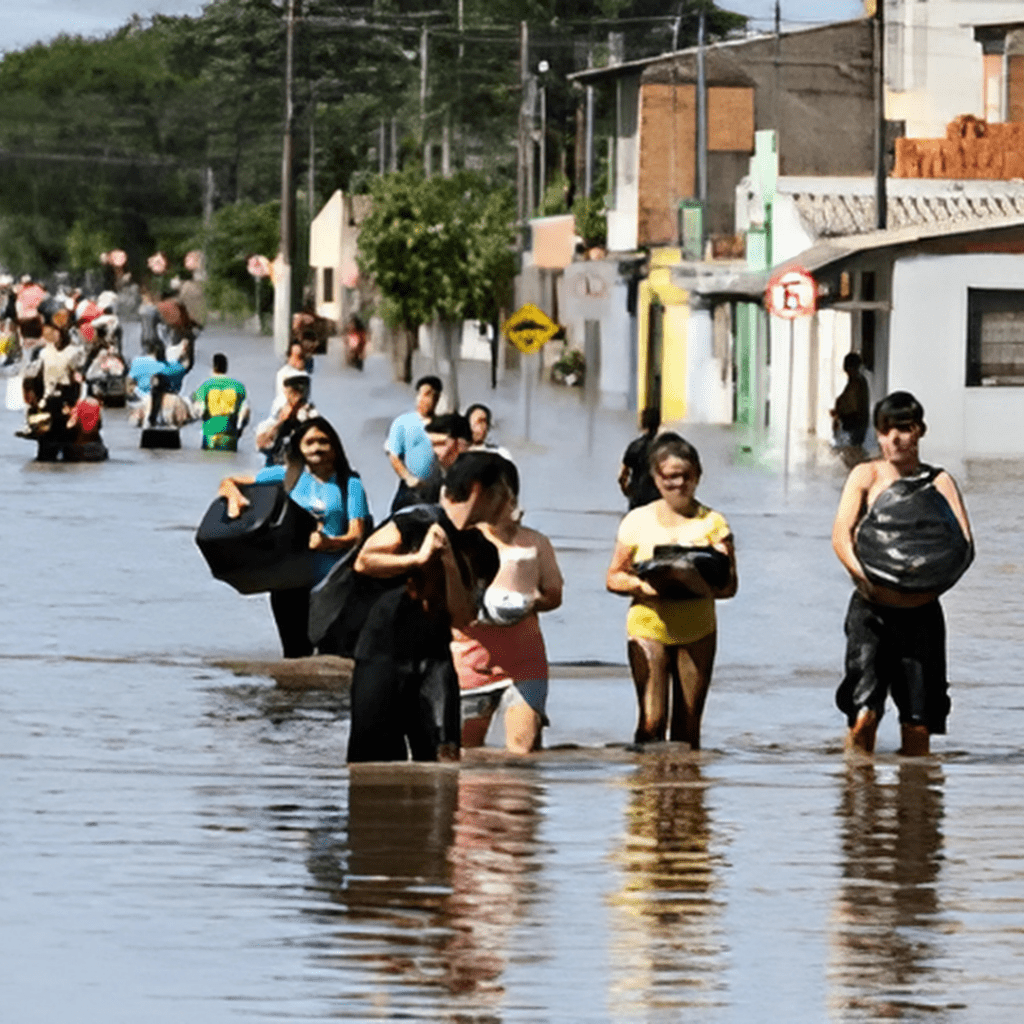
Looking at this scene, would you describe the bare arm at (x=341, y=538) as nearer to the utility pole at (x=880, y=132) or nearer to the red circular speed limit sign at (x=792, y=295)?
the red circular speed limit sign at (x=792, y=295)

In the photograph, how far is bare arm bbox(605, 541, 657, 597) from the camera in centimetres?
1388

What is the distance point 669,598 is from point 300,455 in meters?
3.99

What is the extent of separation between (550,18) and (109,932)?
103564mm

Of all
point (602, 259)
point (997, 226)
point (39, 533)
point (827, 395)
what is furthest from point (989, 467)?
point (602, 259)

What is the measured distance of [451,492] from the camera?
485 inches

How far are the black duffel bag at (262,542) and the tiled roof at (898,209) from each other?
37989 millimetres

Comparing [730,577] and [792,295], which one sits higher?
[792,295]

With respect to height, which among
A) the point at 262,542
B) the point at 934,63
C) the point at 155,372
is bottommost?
the point at 155,372

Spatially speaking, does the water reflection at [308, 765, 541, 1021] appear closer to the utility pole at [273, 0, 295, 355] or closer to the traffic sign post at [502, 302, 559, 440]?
the traffic sign post at [502, 302, 559, 440]

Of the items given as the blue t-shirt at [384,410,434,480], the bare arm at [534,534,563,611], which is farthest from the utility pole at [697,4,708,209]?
the bare arm at [534,534,563,611]

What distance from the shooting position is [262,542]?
17.5 metres

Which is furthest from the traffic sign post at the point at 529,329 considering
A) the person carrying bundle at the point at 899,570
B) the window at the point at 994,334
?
the person carrying bundle at the point at 899,570

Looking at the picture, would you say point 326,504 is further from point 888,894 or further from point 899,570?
point 888,894

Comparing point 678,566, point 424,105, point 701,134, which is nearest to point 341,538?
point 678,566
